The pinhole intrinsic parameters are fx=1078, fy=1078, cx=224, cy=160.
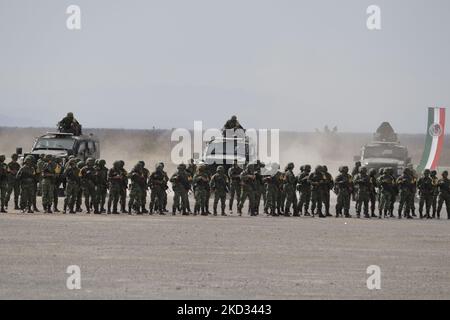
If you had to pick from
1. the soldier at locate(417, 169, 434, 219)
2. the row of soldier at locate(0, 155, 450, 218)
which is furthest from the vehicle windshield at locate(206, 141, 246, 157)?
the soldier at locate(417, 169, 434, 219)

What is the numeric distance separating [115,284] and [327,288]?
3020 millimetres

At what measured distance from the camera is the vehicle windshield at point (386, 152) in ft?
131

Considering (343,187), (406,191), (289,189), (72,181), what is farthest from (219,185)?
(406,191)

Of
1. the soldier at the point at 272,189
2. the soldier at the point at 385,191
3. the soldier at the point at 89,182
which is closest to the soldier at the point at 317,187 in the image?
the soldier at the point at 272,189

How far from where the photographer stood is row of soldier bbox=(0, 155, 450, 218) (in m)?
28.7

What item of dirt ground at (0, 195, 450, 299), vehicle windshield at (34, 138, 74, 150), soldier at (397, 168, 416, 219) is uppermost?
vehicle windshield at (34, 138, 74, 150)

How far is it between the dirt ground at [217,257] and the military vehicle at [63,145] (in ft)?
26.0

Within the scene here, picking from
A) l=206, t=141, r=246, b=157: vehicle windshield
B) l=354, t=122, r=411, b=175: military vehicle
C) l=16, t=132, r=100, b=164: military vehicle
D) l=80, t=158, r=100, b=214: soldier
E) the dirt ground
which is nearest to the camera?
the dirt ground

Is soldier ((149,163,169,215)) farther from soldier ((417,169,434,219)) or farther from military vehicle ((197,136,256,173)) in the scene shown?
soldier ((417,169,434,219))

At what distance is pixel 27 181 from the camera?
28266 millimetres

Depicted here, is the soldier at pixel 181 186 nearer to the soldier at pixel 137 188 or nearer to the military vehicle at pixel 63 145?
the soldier at pixel 137 188

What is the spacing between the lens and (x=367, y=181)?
30.7 metres
